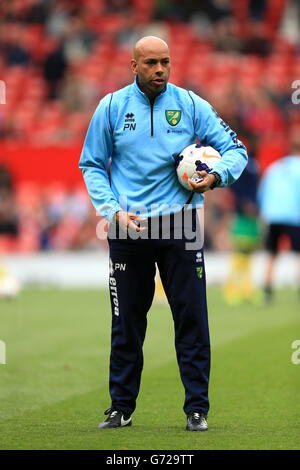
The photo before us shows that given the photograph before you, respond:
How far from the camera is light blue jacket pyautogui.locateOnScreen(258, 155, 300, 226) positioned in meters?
14.7

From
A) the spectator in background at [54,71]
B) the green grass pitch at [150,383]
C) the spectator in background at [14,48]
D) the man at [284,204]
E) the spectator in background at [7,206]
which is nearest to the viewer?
the green grass pitch at [150,383]

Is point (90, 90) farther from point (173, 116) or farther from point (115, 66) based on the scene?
point (173, 116)

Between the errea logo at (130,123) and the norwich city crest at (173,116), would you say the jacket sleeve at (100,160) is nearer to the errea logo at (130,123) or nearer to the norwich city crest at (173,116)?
the errea logo at (130,123)

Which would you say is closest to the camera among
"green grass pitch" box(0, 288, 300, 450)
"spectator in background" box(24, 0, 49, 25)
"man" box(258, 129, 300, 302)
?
"green grass pitch" box(0, 288, 300, 450)

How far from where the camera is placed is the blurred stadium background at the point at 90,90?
1814 cm

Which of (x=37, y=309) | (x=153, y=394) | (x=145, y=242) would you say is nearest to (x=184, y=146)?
(x=145, y=242)

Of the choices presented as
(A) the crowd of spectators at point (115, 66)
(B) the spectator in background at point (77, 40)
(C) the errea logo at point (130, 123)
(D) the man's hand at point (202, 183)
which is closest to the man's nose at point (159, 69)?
(C) the errea logo at point (130, 123)

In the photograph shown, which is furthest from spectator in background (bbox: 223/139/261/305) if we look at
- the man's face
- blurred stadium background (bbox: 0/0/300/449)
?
the man's face

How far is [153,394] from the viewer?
23.5 ft

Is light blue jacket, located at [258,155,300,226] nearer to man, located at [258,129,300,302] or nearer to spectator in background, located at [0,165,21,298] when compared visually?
man, located at [258,129,300,302]

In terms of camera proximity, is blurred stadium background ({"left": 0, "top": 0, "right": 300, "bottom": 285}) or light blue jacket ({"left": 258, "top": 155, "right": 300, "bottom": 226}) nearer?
light blue jacket ({"left": 258, "top": 155, "right": 300, "bottom": 226})

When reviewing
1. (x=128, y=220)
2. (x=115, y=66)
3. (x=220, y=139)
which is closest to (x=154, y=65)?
(x=220, y=139)

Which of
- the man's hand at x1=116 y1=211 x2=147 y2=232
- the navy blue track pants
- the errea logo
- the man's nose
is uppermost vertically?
the man's nose

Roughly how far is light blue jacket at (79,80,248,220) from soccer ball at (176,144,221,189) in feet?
0.18
